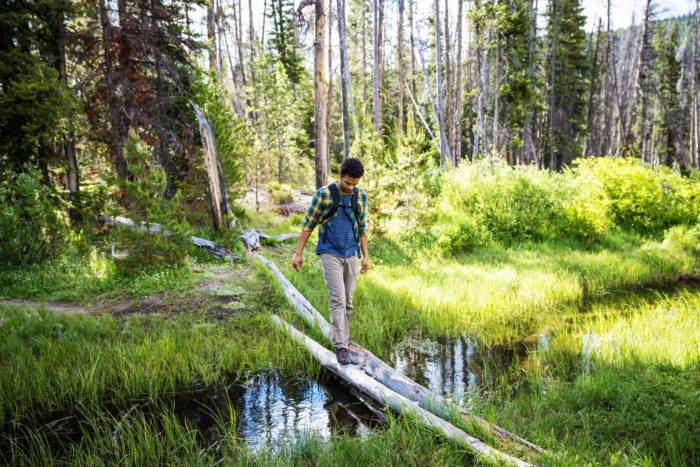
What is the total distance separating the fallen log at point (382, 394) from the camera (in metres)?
3.23

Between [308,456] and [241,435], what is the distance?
34.0 inches

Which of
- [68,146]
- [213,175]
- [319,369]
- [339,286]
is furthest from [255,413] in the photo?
[68,146]

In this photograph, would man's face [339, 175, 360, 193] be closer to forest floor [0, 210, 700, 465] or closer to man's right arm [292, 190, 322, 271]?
man's right arm [292, 190, 322, 271]

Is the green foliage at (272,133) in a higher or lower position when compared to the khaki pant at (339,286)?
higher

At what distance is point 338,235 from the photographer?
4.86 metres

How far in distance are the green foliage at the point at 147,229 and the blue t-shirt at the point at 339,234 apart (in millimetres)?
4997

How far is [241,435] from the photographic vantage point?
13.2 feet

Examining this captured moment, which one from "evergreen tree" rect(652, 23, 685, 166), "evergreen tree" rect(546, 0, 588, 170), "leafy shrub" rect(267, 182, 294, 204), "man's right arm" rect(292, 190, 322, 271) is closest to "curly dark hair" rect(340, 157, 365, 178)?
"man's right arm" rect(292, 190, 322, 271)

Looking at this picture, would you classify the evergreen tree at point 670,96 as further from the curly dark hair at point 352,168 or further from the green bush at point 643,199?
the curly dark hair at point 352,168

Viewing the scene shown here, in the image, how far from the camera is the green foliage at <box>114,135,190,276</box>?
835cm

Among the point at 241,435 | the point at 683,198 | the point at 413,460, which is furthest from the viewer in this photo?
the point at 683,198

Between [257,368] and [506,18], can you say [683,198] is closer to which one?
[506,18]

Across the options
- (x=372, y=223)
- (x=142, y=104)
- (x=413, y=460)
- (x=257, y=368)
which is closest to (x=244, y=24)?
(x=142, y=104)

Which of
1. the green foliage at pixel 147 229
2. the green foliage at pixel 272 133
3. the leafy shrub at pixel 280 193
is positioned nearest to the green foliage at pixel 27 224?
the green foliage at pixel 147 229
